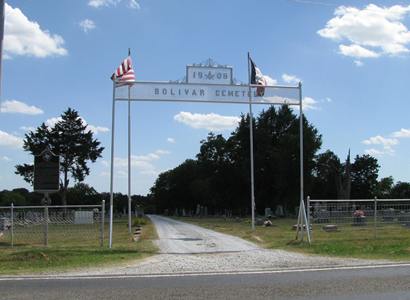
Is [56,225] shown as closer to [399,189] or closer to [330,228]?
[330,228]

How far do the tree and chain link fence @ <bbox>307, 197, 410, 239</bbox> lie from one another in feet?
222

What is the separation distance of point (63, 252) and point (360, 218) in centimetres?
1201

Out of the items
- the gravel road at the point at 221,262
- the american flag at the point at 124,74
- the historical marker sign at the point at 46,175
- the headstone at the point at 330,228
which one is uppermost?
the american flag at the point at 124,74

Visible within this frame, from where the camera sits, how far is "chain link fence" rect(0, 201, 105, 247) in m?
21.4

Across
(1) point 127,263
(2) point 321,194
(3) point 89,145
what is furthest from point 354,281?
(2) point 321,194

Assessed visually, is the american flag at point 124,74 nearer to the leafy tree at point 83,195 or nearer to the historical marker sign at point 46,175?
the historical marker sign at point 46,175

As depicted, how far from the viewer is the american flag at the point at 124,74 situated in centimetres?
2112

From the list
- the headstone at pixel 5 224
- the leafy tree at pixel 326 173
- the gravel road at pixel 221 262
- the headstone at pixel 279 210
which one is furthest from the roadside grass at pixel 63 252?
the leafy tree at pixel 326 173

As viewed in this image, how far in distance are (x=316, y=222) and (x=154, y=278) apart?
39.4ft

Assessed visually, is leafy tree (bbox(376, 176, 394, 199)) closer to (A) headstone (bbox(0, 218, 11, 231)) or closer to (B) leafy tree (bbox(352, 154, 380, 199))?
(B) leafy tree (bbox(352, 154, 380, 199))

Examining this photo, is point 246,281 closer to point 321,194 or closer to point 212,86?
point 212,86

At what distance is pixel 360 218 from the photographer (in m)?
23.2

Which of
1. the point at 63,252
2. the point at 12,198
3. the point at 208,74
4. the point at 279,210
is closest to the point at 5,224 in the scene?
the point at 63,252

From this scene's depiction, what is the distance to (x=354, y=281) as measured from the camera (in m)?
11.5
